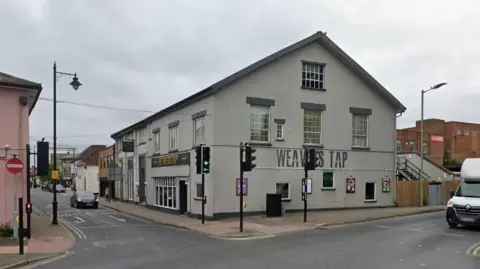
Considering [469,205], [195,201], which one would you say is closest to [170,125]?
[195,201]

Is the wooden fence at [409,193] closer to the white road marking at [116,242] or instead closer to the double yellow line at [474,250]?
the double yellow line at [474,250]

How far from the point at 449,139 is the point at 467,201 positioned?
73.1 m

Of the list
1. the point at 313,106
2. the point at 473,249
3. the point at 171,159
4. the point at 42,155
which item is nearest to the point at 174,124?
the point at 171,159

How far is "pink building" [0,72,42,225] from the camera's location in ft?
58.7

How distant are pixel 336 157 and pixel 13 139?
18.4 m

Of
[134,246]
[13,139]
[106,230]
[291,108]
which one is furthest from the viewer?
[291,108]

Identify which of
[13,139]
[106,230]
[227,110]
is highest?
[227,110]

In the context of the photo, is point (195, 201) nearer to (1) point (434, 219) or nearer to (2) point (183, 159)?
(2) point (183, 159)

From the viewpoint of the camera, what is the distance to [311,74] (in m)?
29.0

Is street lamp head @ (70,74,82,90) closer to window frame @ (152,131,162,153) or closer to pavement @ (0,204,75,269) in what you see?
pavement @ (0,204,75,269)

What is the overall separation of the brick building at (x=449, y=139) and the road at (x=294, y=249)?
2492 inches

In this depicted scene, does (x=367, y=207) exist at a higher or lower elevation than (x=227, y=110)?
lower

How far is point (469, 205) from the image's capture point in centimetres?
1847

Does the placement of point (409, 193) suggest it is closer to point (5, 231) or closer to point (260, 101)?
point (260, 101)
